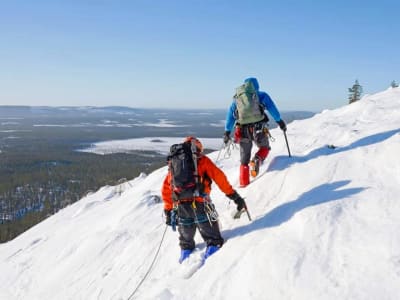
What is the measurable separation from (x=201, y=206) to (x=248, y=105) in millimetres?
2880

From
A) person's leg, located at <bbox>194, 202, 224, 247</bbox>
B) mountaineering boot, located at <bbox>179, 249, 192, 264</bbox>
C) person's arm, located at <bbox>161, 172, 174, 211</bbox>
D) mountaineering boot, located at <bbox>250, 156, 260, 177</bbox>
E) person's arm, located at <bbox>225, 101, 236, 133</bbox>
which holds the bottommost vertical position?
mountaineering boot, located at <bbox>179, 249, 192, 264</bbox>

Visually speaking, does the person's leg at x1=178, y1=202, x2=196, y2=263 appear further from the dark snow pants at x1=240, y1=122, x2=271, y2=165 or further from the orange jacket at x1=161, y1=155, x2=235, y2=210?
the dark snow pants at x1=240, y1=122, x2=271, y2=165

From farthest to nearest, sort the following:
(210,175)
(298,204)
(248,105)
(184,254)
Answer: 1. (248,105)
2. (184,254)
3. (210,175)
4. (298,204)

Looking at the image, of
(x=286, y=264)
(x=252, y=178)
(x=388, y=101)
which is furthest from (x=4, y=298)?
(x=388, y=101)

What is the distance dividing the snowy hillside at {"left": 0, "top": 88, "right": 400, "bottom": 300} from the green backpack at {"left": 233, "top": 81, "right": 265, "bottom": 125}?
51.9 inches

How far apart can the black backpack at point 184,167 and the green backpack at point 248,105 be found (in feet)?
7.92

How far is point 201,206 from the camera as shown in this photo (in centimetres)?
622

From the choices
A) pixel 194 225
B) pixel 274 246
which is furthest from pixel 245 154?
pixel 274 246

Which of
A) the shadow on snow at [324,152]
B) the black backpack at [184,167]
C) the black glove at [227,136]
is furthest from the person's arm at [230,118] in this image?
the black backpack at [184,167]

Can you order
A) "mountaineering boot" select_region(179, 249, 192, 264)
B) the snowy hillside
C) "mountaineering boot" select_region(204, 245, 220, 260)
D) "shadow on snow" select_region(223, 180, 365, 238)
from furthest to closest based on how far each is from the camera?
"mountaineering boot" select_region(179, 249, 192, 264)
"mountaineering boot" select_region(204, 245, 220, 260)
"shadow on snow" select_region(223, 180, 365, 238)
the snowy hillside

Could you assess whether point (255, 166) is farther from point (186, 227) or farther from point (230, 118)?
point (186, 227)

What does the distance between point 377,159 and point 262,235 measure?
3.08 m

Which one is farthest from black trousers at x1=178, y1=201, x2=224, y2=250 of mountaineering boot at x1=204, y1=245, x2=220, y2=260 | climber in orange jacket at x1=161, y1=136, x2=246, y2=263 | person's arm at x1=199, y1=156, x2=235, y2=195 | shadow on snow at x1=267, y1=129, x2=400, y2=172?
shadow on snow at x1=267, y1=129, x2=400, y2=172

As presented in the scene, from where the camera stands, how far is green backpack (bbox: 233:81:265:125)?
7.82 m
